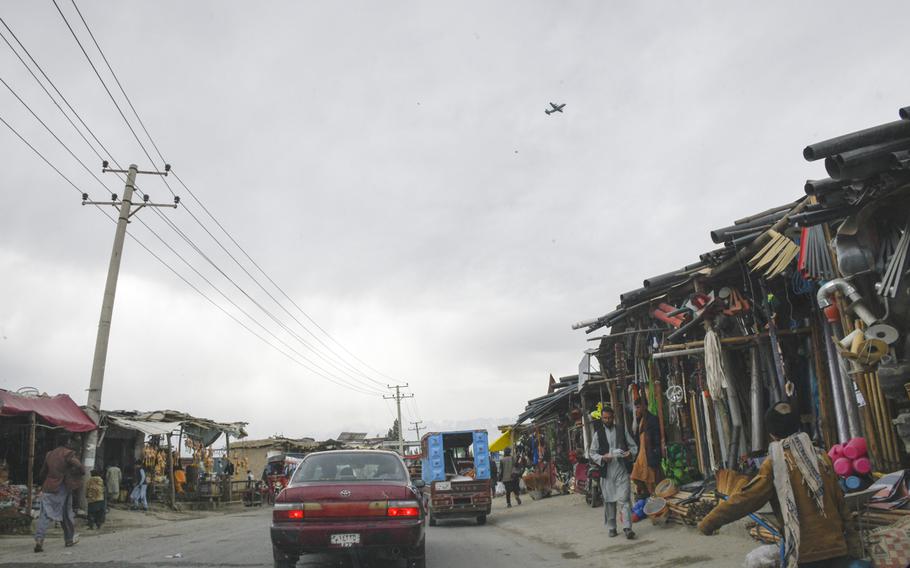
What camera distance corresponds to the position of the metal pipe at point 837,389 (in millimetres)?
7473

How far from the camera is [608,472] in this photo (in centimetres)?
1088

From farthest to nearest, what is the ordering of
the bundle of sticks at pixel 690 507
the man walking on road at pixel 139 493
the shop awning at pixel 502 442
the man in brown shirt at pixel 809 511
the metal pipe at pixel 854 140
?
the shop awning at pixel 502 442 → the man walking on road at pixel 139 493 → the bundle of sticks at pixel 690 507 → the metal pipe at pixel 854 140 → the man in brown shirt at pixel 809 511

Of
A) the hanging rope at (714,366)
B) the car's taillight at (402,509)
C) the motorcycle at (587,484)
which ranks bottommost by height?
the motorcycle at (587,484)

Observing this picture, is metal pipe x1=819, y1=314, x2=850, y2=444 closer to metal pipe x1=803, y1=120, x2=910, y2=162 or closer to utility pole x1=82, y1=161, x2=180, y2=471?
metal pipe x1=803, y1=120, x2=910, y2=162

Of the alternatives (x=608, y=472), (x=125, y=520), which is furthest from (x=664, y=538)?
(x=125, y=520)

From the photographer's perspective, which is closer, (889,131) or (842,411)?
(889,131)

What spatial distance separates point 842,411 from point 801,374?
4.75 ft

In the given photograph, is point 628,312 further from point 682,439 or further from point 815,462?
point 815,462

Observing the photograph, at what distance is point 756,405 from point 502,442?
22.3 m

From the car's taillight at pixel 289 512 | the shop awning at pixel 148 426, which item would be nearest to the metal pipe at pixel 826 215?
the car's taillight at pixel 289 512

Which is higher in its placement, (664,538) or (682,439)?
(682,439)

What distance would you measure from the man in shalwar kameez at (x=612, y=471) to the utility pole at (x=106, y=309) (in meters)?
14.4

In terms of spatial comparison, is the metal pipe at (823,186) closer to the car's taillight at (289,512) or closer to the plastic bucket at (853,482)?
the plastic bucket at (853,482)

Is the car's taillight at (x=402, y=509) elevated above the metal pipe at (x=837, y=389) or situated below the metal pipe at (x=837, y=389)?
below
